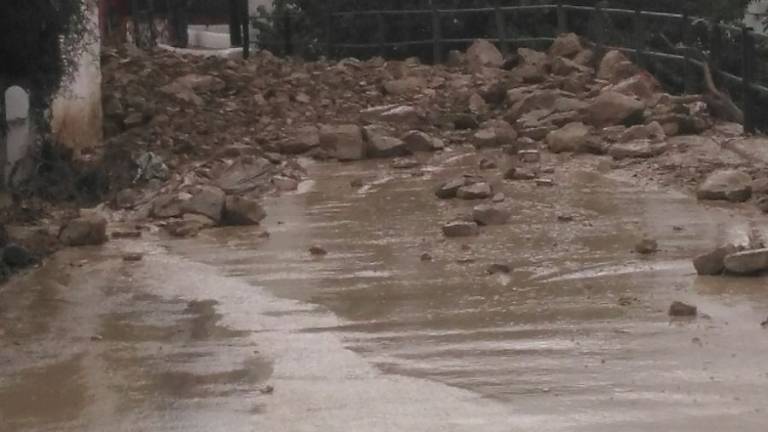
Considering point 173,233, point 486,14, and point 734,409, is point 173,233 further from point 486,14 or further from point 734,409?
point 486,14

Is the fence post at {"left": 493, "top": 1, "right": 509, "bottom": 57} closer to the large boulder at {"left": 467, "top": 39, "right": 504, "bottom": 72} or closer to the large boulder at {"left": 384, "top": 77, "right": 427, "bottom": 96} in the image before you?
the large boulder at {"left": 467, "top": 39, "right": 504, "bottom": 72}

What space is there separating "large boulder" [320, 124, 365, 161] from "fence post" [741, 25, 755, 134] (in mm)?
3574

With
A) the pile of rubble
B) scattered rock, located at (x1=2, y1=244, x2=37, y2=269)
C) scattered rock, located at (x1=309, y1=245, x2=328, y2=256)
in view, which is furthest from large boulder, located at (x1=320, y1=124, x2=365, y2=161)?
scattered rock, located at (x1=2, y1=244, x2=37, y2=269)

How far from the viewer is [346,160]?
45.3 ft

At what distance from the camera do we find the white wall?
12.7 m

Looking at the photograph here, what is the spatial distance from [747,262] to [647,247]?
0.96m

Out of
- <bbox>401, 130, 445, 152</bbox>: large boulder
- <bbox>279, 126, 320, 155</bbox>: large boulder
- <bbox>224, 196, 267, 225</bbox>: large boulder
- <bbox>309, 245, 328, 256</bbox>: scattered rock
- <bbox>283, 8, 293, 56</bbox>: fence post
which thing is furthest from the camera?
<bbox>283, 8, 293, 56</bbox>: fence post

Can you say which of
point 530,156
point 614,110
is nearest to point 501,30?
point 614,110

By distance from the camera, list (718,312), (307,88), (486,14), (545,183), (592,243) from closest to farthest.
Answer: (718,312)
(592,243)
(545,183)
(307,88)
(486,14)

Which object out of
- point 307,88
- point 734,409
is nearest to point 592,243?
point 734,409

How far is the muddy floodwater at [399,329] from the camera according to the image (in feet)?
18.8

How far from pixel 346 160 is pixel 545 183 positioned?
111 inches

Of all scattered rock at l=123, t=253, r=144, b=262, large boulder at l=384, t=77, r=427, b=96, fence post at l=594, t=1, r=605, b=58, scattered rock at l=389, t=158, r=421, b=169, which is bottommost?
scattered rock at l=389, t=158, r=421, b=169

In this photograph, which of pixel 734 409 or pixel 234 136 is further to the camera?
pixel 234 136
